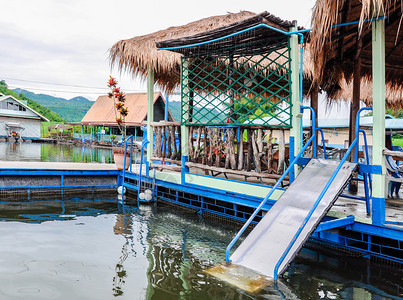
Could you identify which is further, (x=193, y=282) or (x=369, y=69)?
(x=369, y=69)

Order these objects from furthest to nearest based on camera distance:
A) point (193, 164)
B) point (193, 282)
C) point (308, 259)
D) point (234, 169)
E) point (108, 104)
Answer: point (108, 104) < point (193, 164) < point (234, 169) < point (308, 259) < point (193, 282)

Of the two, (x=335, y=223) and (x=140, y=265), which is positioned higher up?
(x=335, y=223)

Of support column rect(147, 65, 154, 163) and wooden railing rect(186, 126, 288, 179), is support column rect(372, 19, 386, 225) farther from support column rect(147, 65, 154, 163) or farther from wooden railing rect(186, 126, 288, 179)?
support column rect(147, 65, 154, 163)

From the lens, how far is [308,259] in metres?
4.37

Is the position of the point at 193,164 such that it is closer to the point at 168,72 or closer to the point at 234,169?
the point at 234,169

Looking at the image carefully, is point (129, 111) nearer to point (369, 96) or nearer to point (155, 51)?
point (369, 96)

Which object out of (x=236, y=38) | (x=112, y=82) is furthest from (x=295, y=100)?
(x=112, y=82)

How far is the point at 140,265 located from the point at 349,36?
14.8ft

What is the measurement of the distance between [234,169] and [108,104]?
29.0 metres

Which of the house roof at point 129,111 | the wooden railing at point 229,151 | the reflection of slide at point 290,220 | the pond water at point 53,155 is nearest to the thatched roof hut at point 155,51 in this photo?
the wooden railing at point 229,151

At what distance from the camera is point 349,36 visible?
17.7ft

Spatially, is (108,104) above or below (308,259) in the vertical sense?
above

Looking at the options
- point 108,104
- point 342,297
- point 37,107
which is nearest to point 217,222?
point 342,297

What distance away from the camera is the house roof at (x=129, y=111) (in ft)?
93.3
